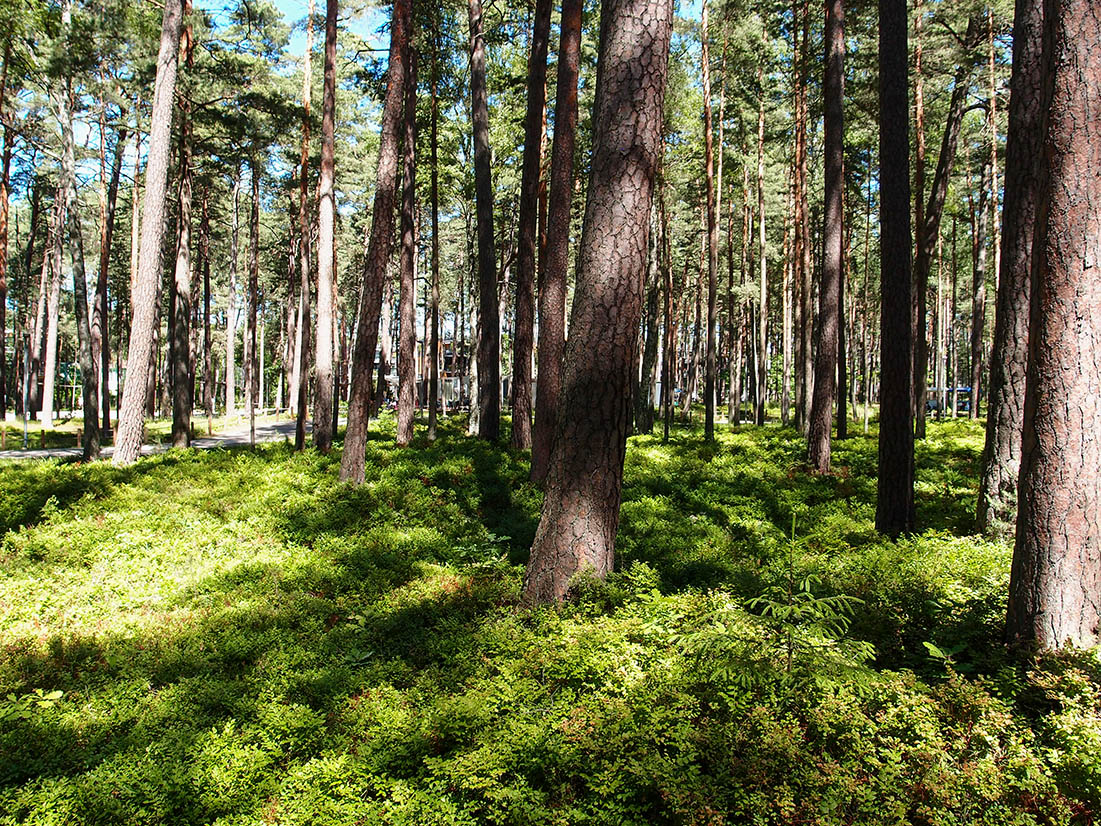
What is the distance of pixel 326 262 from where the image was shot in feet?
44.3

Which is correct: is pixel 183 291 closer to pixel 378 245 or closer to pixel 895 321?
pixel 378 245

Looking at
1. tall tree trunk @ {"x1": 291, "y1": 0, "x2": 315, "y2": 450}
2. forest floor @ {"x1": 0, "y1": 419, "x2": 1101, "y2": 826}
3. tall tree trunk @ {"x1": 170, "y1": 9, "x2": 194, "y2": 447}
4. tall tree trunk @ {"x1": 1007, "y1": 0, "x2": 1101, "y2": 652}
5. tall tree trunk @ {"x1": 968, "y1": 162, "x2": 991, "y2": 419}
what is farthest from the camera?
tall tree trunk @ {"x1": 968, "y1": 162, "x2": 991, "y2": 419}

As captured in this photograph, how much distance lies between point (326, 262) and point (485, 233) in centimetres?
370

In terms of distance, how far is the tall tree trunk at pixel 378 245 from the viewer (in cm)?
1081

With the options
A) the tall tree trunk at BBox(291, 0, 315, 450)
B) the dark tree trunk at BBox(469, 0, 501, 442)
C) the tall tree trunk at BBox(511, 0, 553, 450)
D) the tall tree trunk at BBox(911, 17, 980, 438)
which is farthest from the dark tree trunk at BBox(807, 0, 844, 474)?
the tall tree trunk at BBox(291, 0, 315, 450)

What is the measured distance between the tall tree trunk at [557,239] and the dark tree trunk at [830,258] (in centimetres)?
591

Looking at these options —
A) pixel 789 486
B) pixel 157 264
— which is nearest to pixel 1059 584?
pixel 789 486

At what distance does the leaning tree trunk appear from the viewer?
509 centimetres

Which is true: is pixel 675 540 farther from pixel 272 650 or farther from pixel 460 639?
pixel 272 650

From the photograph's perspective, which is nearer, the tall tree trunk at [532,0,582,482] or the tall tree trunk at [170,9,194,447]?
the tall tree trunk at [532,0,582,482]

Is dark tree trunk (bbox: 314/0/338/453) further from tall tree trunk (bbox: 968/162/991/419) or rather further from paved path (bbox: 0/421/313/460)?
tall tree trunk (bbox: 968/162/991/419)

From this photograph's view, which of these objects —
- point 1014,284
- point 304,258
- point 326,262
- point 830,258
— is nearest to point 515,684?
point 1014,284

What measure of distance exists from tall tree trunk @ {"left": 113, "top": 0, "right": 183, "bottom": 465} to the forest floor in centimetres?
370

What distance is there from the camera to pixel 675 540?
7.61 metres
